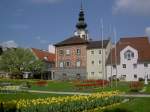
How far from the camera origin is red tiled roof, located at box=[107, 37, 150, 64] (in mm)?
66500

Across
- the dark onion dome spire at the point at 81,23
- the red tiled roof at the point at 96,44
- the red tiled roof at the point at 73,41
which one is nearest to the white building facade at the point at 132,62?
the red tiled roof at the point at 96,44

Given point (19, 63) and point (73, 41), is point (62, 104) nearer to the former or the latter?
point (73, 41)

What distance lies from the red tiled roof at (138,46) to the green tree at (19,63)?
1873 centimetres

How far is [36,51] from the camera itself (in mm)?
90438

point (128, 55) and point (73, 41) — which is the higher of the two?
point (73, 41)

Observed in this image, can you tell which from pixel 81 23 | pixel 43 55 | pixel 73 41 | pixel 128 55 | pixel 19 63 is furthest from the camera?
pixel 81 23

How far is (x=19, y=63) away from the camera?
78.4m

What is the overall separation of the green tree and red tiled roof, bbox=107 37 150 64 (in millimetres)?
18733

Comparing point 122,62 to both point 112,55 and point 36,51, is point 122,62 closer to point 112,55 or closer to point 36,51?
point 112,55

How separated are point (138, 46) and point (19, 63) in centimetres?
2789

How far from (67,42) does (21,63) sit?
39.1ft

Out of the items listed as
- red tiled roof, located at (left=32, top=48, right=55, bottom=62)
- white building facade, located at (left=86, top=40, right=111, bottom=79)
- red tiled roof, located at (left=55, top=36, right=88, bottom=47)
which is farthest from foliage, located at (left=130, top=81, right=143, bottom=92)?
red tiled roof, located at (left=32, top=48, right=55, bottom=62)

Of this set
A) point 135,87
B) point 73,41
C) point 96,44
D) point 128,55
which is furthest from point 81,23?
point 135,87

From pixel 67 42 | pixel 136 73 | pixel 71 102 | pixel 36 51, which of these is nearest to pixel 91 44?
pixel 67 42
